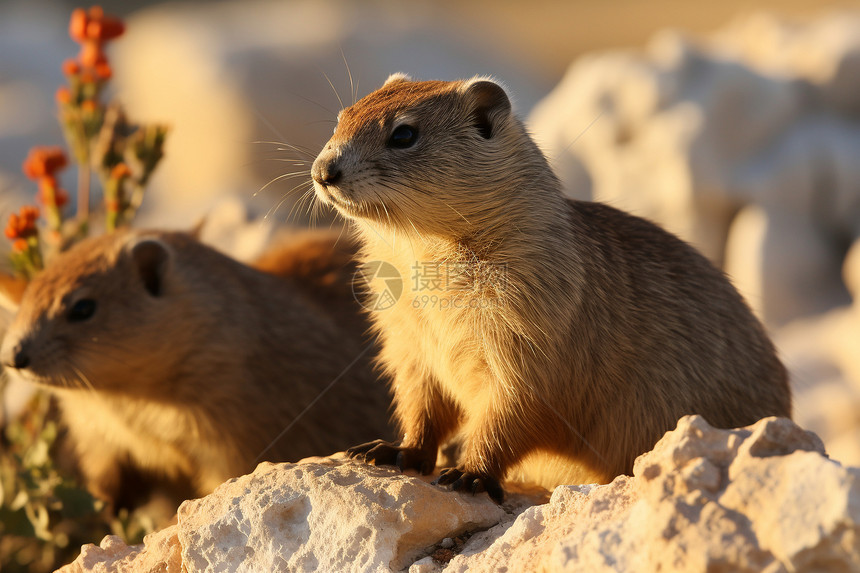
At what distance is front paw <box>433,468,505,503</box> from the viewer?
3.55 meters

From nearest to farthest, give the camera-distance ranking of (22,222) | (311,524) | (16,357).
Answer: (311,524) → (16,357) → (22,222)

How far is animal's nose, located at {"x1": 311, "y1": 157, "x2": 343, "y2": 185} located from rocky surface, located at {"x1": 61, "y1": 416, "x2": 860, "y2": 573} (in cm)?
107

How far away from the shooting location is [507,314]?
3723mm

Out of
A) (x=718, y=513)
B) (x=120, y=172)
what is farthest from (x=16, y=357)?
(x=718, y=513)

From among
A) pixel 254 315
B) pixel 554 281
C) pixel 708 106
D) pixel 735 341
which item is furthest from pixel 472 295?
pixel 708 106

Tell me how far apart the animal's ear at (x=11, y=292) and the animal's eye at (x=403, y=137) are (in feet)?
9.54

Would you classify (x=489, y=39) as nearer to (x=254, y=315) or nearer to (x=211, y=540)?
(x=254, y=315)

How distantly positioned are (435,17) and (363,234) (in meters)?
15.4

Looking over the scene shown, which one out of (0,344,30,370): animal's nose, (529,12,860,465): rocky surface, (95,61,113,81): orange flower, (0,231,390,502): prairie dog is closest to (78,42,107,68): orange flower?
(95,61,113,81): orange flower

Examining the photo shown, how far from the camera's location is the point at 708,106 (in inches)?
360

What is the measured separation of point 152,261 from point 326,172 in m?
2.20

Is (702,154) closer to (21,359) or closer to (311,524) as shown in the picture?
Answer: (21,359)

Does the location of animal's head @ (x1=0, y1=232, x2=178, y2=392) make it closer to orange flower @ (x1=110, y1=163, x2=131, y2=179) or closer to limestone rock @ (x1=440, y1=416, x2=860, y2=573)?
orange flower @ (x1=110, y1=163, x2=131, y2=179)

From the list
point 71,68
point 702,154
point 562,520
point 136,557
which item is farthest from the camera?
point 702,154
